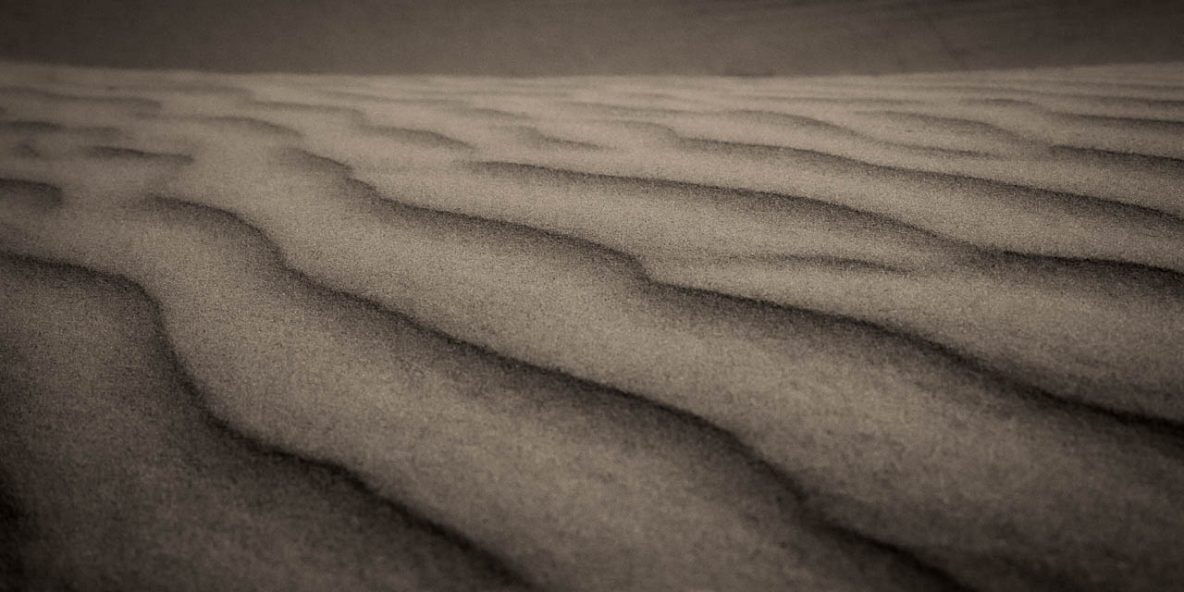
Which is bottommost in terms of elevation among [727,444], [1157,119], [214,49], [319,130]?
[727,444]

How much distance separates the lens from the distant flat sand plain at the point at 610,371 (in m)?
0.54

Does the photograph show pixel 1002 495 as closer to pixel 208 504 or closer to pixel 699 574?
pixel 699 574

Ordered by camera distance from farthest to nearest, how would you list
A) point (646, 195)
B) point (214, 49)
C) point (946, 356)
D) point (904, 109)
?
point (214, 49) → point (904, 109) → point (646, 195) → point (946, 356)

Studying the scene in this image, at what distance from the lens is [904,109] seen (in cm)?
159

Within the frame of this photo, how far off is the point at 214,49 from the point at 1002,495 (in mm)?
4178

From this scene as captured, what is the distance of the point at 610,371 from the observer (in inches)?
28.0

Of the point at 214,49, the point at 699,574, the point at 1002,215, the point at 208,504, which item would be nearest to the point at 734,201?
the point at 1002,215

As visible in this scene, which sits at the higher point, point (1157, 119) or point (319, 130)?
point (1157, 119)

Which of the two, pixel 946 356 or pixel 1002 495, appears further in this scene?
pixel 946 356

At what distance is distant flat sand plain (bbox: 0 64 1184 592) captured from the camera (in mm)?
545

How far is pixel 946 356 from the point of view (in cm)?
71

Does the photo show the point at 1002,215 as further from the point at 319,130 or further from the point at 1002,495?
the point at 319,130

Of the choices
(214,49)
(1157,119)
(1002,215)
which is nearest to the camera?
(1002,215)

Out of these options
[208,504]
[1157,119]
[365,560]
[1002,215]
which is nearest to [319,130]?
[208,504]
